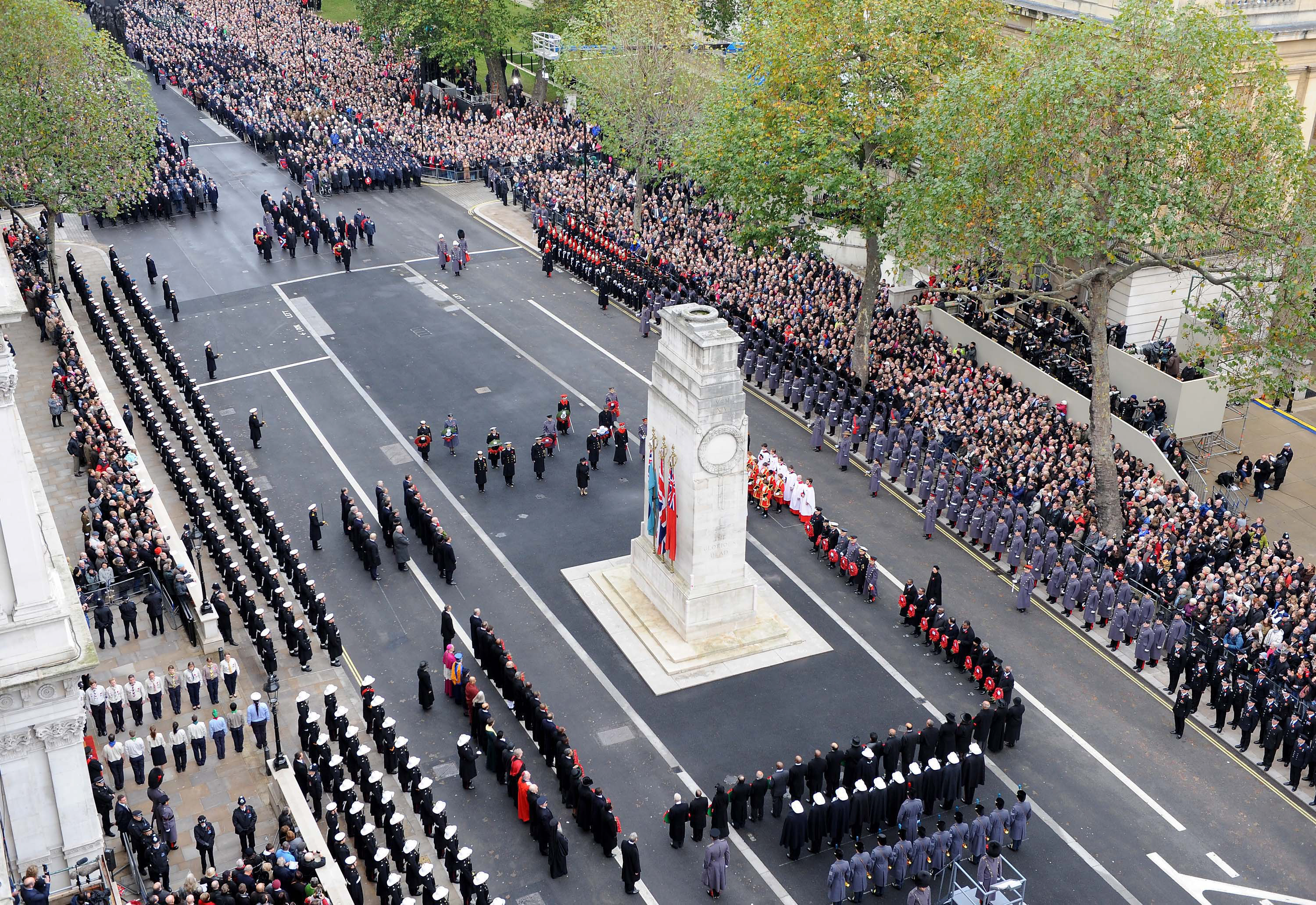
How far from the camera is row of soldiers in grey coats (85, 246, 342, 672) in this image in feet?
98.0

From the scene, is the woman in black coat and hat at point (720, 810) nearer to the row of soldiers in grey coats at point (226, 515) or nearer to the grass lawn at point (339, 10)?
the row of soldiers in grey coats at point (226, 515)

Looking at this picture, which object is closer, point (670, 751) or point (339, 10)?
point (670, 751)

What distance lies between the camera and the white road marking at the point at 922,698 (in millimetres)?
24281

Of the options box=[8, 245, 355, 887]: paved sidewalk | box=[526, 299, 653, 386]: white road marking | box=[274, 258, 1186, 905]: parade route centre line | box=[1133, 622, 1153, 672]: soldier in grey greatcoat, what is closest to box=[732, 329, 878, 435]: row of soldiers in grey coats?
box=[526, 299, 653, 386]: white road marking

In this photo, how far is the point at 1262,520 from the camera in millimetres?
34562

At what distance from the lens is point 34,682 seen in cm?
2114

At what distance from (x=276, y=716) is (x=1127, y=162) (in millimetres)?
23938

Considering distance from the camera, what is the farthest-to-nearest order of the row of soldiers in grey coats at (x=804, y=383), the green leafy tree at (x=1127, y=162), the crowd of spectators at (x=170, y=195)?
1. the crowd of spectators at (x=170, y=195)
2. the row of soldiers in grey coats at (x=804, y=383)
3. the green leafy tree at (x=1127, y=162)

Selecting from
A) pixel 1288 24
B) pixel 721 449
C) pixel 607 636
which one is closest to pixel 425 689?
pixel 607 636

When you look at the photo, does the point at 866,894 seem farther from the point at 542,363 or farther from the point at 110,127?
the point at 110,127

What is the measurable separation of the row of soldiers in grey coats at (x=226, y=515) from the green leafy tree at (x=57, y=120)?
564cm

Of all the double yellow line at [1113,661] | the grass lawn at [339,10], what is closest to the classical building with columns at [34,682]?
the double yellow line at [1113,661]

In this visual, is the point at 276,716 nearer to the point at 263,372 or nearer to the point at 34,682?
the point at 34,682

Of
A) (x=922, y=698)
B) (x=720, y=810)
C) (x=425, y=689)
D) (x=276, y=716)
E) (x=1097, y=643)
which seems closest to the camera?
(x=720, y=810)
